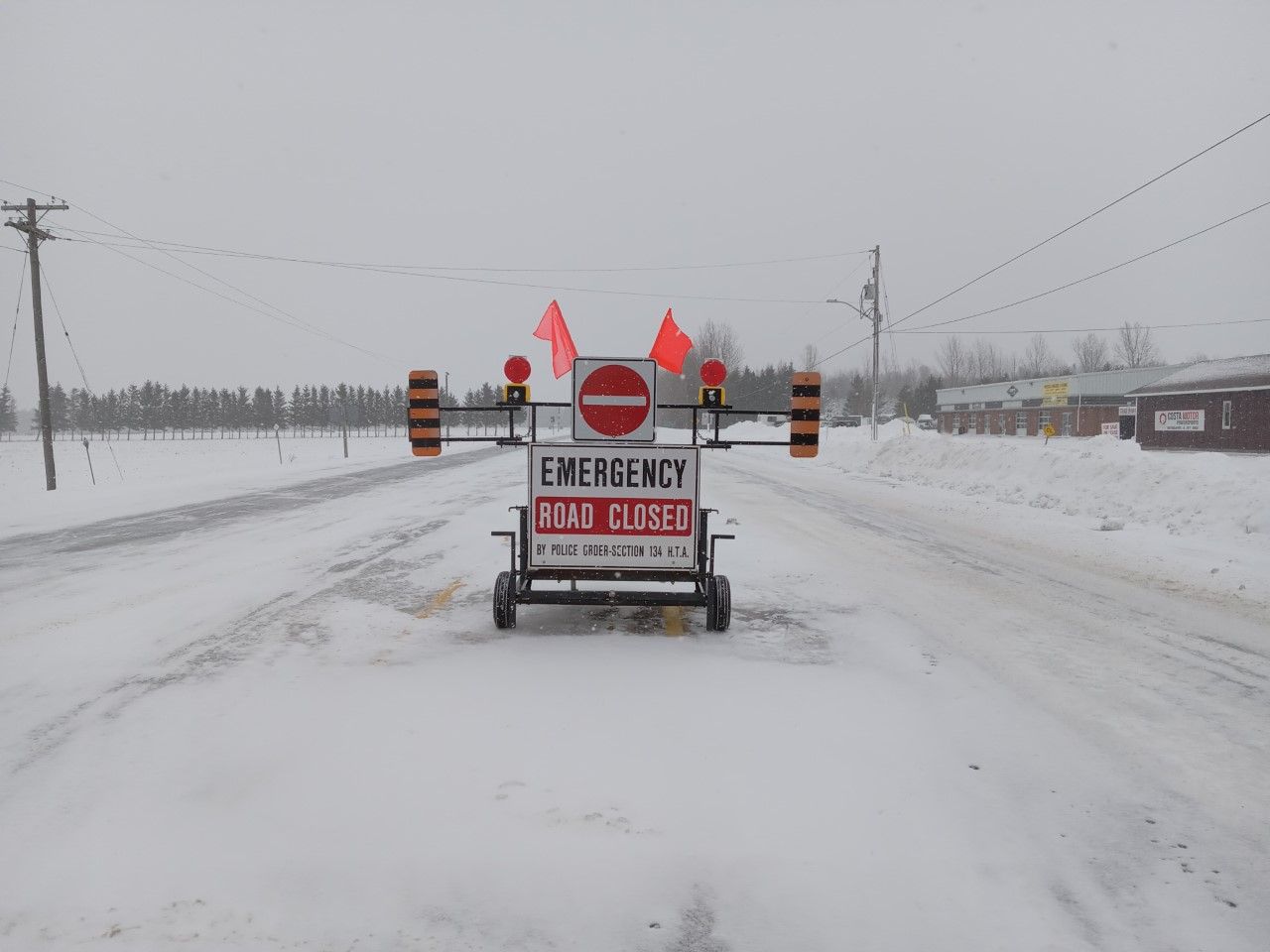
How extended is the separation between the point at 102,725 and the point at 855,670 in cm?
442

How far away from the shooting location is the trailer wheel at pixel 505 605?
5.73 m

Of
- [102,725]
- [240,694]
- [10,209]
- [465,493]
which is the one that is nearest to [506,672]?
[240,694]

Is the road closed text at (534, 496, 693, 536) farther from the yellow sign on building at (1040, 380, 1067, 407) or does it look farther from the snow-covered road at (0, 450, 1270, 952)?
the yellow sign on building at (1040, 380, 1067, 407)

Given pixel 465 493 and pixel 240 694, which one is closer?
pixel 240 694

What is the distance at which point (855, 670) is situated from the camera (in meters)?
4.87

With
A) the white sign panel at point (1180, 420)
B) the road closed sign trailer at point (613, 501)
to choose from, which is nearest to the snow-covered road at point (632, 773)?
the road closed sign trailer at point (613, 501)

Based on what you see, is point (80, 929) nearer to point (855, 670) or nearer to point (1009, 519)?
point (855, 670)

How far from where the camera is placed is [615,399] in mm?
5770

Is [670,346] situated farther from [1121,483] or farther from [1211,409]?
[1211,409]

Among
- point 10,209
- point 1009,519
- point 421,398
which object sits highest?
point 10,209

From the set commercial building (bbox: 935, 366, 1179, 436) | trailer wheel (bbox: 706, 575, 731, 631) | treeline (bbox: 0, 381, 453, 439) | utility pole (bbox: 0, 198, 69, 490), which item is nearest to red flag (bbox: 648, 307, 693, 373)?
trailer wheel (bbox: 706, 575, 731, 631)

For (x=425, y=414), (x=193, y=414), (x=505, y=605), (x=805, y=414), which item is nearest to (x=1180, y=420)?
(x=805, y=414)

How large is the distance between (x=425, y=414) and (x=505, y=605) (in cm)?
163

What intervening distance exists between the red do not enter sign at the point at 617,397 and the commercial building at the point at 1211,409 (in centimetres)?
3951
